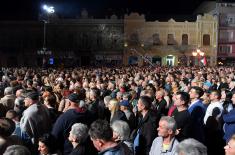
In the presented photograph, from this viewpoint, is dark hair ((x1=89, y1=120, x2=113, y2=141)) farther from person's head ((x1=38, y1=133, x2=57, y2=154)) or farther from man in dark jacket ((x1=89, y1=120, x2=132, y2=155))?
person's head ((x1=38, y1=133, x2=57, y2=154))

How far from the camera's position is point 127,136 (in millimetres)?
6207

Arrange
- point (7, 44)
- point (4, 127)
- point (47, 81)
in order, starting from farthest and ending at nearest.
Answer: point (7, 44) < point (47, 81) < point (4, 127)

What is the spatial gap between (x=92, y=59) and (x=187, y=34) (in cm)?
1343

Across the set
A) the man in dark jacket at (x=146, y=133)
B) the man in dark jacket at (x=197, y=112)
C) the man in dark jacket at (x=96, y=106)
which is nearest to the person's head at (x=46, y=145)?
the man in dark jacket at (x=146, y=133)

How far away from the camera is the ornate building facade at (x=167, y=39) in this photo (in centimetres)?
5991

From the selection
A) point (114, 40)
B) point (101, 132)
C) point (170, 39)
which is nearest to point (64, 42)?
point (114, 40)

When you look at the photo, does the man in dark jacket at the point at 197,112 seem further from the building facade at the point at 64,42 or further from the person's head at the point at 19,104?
the building facade at the point at 64,42

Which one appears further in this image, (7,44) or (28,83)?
(7,44)

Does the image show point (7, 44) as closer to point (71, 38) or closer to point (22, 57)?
point (22, 57)

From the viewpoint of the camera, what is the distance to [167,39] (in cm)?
6050

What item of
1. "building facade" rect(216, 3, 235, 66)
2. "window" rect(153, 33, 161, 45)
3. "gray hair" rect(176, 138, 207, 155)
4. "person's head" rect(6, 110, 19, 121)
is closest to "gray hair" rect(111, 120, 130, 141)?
"gray hair" rect(176, 138, 207, 155)

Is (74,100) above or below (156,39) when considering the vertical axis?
below

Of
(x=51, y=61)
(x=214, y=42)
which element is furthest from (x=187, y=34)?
(x=51, y=61)

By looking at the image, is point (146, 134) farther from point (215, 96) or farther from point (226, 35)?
point (226, 35)
